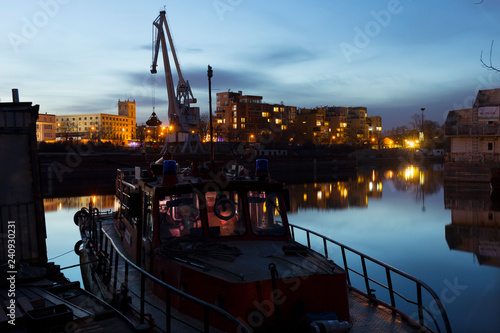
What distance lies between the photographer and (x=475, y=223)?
29453 mm

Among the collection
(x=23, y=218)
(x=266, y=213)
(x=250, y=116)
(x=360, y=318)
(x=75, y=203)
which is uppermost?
(x=250, y=116)

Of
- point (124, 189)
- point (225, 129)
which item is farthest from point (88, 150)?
point (124, 189)

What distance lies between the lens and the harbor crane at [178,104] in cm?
6656

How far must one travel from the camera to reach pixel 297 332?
570cm

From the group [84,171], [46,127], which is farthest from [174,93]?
[46,127]

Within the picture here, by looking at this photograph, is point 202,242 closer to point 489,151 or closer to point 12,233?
point 12,233

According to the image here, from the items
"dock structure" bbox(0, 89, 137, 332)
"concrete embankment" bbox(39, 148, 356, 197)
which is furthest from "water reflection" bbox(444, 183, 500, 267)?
"concrete embankment" bbox(39, 148, 356, 197)

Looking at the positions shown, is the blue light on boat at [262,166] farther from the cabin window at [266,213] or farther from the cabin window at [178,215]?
the cabin window at [178,215]

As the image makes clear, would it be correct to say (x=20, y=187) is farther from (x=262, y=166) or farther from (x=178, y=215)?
(x=262, y=166)

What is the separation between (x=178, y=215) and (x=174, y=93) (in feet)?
213

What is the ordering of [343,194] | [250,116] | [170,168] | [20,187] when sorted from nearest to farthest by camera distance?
[170,168]
[20,187]
[343,194]
[250,116]

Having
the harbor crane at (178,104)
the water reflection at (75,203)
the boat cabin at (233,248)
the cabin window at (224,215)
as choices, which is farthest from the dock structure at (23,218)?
the harbor crane at (178,104)

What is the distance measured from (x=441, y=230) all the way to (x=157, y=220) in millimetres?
25530

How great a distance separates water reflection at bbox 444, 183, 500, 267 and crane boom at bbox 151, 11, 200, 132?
43970mm
